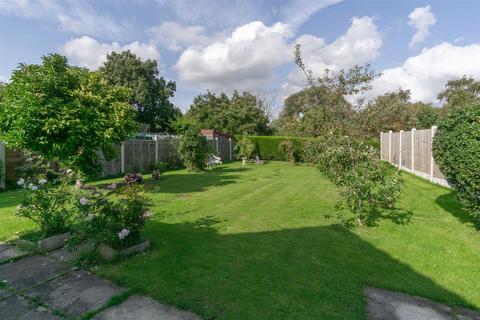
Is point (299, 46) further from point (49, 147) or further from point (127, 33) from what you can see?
point (49, 147)

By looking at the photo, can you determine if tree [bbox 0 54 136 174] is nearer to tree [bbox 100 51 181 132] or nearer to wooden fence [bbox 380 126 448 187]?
wooden fence [bbox 380 126 448 187]

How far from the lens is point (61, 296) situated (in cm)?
302

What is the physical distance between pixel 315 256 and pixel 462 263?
200 cm

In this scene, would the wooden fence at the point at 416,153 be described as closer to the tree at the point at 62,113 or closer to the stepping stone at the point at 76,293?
the stepping stone at the point at 76,293

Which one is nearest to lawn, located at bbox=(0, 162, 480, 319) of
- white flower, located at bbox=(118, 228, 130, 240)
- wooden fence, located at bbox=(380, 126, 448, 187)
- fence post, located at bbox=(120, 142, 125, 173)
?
white flower, located at bbox=(118, 228, 130, 240)

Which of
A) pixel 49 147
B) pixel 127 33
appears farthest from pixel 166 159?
pixel 49 147

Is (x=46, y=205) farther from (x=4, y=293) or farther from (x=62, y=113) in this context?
(x=62, y=113)

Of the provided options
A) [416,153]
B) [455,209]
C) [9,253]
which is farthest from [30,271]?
[416,153]

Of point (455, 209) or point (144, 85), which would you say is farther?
point (144, 85)

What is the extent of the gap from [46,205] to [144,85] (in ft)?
87.5

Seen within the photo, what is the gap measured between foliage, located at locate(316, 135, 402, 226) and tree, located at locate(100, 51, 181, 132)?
21.7 m

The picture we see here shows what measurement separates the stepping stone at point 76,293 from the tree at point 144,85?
2326 cm

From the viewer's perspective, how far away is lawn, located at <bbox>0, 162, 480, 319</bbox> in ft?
9.73

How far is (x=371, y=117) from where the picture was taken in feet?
42.5
